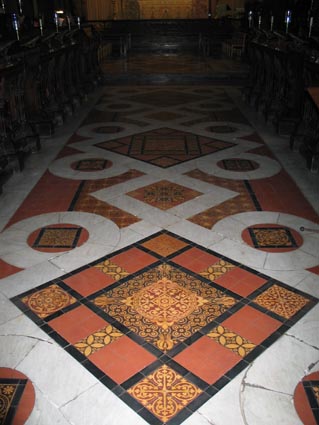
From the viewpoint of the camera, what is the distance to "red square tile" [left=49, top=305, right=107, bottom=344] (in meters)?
2.30

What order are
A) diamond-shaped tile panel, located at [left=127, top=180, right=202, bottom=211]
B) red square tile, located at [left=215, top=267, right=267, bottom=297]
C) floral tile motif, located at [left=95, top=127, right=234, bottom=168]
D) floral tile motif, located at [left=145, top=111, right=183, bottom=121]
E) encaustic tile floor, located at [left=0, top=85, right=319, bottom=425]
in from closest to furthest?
1. encaustic tile floor, located at [left=0, top=85, right=319, bottom=425]
2. red square tile, located at [left=215, top=267, right=267, bottom=297]
3. diamond-shaped tile panel, located at [left=127, top=180, right=202, bottom=211]
4. floral tile motif, located at [left=95, top=127, right=234, bottom=168]
5. floral tile motif, located at [left=145, top=111, right=183, bottom=121]

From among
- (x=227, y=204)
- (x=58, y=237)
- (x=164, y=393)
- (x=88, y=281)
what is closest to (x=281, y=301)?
(x=164, y=393)

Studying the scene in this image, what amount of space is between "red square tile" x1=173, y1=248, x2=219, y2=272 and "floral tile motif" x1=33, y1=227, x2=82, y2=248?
0.84 meters

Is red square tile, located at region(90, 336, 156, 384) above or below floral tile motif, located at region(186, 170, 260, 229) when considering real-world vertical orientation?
below

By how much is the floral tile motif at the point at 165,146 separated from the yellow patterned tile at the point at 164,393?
318 centimetres

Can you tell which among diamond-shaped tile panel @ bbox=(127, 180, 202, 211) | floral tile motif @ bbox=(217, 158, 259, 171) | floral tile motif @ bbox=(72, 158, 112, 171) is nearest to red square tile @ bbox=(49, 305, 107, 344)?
diamond-shaped tile panel @ bbox=(127, 180, 202, 211)

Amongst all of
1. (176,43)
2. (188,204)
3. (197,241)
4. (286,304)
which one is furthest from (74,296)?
(176,43)

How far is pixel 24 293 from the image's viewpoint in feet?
8.71

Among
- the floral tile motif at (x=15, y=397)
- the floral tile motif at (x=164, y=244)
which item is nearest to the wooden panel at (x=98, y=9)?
the floral tile motif at (x=164, y=244)

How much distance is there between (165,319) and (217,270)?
24.8 inches

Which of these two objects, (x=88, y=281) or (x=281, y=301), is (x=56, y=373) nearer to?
(x=88, y=281)

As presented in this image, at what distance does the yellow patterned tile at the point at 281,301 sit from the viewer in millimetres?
2462

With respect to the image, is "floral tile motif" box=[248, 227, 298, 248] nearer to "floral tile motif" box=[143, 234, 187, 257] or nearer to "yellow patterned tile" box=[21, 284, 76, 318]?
"floral tile motif" box=[143, 234, 187, 257]

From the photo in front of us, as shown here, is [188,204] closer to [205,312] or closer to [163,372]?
[205,312]
